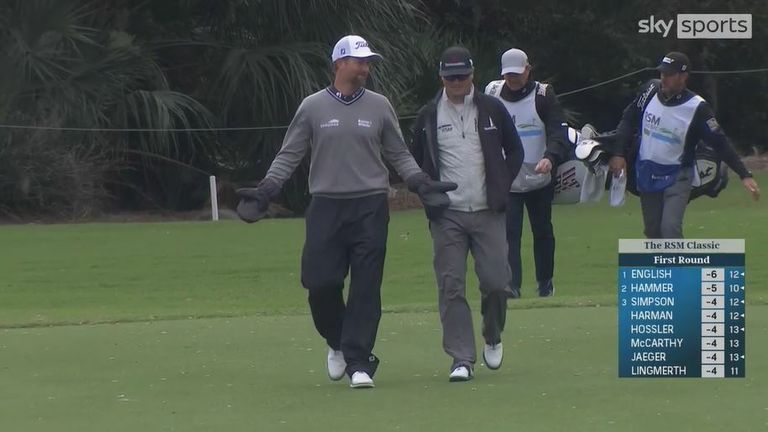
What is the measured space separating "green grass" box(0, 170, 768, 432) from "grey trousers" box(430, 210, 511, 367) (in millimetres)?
233

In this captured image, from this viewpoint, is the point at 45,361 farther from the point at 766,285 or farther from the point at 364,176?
the point at 766,285

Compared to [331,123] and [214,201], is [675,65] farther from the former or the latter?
[214,201]

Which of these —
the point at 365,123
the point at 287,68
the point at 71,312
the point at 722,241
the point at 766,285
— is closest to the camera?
the point at 722,241

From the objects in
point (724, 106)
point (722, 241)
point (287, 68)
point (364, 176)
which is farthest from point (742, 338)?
point (724, 106)

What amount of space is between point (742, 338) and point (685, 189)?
12.5 feet

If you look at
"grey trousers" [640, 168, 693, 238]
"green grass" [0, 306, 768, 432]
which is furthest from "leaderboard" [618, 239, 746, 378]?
"grey trousers" [640, 168, 693, 238]

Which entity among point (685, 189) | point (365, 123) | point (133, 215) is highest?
point (365, 123)

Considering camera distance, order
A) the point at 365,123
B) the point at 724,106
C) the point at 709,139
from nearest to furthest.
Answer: the point at 365,123 → the point at 709,139 → the point at 724,106

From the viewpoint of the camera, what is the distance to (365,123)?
26.6ft

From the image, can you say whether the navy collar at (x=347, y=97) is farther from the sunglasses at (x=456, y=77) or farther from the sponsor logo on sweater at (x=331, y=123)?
the sunglasses at (x=456, y=77)

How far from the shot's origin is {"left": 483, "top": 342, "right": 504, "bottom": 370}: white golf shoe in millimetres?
8500

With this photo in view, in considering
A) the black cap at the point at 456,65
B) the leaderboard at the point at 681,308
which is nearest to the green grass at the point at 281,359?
the leaderboard at the point at 681,308

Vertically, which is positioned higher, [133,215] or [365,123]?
[365,123]

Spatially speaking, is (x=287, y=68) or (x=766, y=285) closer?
(x=766, y=285)
